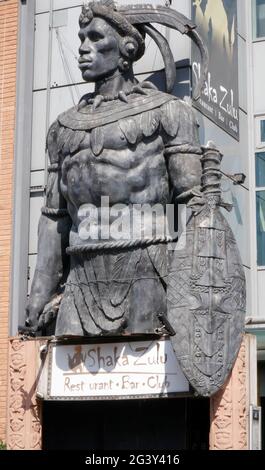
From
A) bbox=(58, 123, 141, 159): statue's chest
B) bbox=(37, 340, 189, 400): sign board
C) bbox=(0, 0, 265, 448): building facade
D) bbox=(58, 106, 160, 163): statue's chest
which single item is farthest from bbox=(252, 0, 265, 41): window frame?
bbox=(37, 340, 189, 400): sign board

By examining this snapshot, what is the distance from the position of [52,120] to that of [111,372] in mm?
3258

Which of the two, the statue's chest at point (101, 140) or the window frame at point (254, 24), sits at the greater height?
the window frame at point (254, 24)

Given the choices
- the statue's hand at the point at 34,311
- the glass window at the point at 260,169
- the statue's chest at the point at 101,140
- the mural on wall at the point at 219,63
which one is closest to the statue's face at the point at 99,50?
the statue's chest at the point at 101,140

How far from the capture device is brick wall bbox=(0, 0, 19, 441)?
1401 cm

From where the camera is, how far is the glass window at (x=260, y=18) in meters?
15.6

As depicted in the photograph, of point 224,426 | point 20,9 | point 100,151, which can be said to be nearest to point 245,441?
point 224,426

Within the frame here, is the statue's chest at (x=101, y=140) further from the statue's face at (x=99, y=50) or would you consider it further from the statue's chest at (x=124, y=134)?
the statue's face at (x=99, y=50)

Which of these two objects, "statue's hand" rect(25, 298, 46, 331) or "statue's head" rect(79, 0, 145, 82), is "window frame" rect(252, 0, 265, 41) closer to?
"statue's head" rect(79, 0, 145, 82)

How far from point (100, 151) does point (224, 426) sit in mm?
2969

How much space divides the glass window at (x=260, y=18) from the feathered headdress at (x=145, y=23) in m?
2.55

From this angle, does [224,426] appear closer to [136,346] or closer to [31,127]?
[136,346]

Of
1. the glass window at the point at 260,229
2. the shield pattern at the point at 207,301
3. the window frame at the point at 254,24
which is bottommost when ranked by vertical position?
the shield pattern at the point at 207,301

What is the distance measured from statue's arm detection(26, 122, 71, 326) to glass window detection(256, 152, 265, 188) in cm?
293

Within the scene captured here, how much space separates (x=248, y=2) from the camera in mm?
15727
